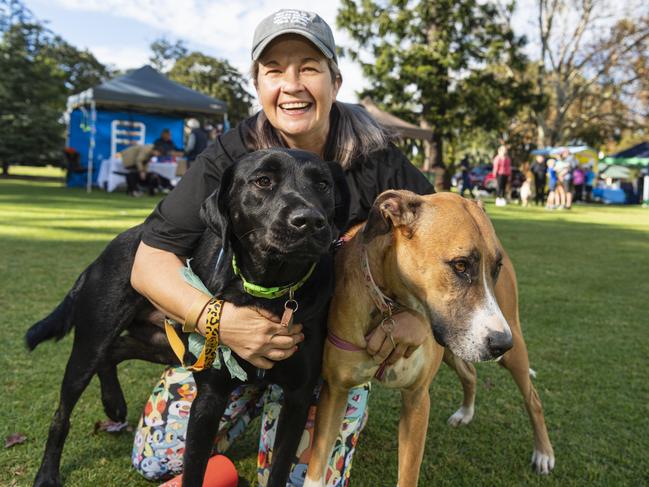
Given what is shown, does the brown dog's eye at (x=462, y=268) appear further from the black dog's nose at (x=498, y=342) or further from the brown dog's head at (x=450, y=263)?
the black dog's nose at (x=498, y=342)

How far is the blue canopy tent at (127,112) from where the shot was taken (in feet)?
56.0

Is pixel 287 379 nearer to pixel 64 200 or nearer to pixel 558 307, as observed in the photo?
pixel 558 307

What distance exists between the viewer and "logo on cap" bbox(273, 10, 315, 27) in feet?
8.10

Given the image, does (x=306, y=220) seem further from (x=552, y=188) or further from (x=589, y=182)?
(x=589, y=182)

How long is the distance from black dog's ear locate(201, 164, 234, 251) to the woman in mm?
300

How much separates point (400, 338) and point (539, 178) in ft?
75.7

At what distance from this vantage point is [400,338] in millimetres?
2285

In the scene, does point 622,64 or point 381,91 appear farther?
point 622,64

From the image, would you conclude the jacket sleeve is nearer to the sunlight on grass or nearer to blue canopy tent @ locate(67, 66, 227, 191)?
blue canopy tent @ locate(67, 66, 227, 191)

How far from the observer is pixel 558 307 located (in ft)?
18.6

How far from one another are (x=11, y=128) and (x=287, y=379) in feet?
90.5

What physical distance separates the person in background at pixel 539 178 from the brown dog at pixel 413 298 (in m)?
22.4

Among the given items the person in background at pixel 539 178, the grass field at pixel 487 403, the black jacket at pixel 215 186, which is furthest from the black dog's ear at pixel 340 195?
the person in background at pixel 539 178

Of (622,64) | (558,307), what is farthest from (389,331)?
(622,64)
